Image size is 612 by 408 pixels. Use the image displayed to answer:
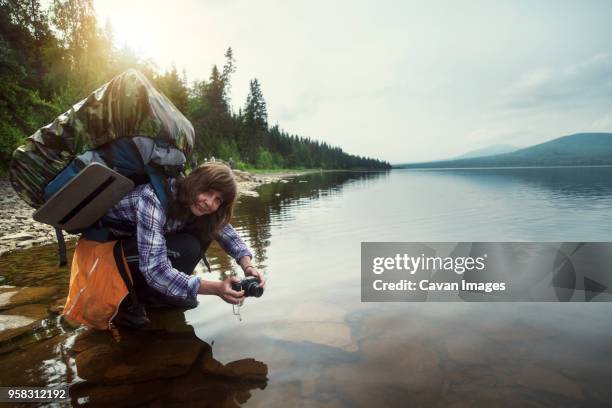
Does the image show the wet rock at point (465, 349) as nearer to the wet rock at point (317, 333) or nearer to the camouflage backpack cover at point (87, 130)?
the wet rock at point (317, 333)

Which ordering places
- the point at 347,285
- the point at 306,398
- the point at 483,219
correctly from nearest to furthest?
the point at 306,398 → the point at 347,285 → the point at 483,219

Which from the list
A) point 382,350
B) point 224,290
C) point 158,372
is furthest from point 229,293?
point 382,350

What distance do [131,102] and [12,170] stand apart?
1.16m

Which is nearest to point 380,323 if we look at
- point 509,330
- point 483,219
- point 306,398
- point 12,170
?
point 509,330

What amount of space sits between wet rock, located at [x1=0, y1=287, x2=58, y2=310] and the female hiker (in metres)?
1.80

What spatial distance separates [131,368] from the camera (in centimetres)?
Result: 315

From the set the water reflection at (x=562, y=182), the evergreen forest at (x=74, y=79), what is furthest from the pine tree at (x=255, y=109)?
the water reflection at (x=562, y=182)

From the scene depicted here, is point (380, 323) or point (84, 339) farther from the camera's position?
point (380, 323)

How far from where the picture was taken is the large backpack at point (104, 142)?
3053mm

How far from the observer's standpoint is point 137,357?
→ 334cm

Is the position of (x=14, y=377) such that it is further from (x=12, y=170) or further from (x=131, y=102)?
(x=131, y=102)

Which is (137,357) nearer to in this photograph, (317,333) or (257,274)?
(257,274)

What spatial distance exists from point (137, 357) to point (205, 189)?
1643 mm

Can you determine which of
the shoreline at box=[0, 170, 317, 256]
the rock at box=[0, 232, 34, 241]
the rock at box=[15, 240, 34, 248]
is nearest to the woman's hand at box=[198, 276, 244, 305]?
the shoreline at box=[0, 170, 317, 256]
